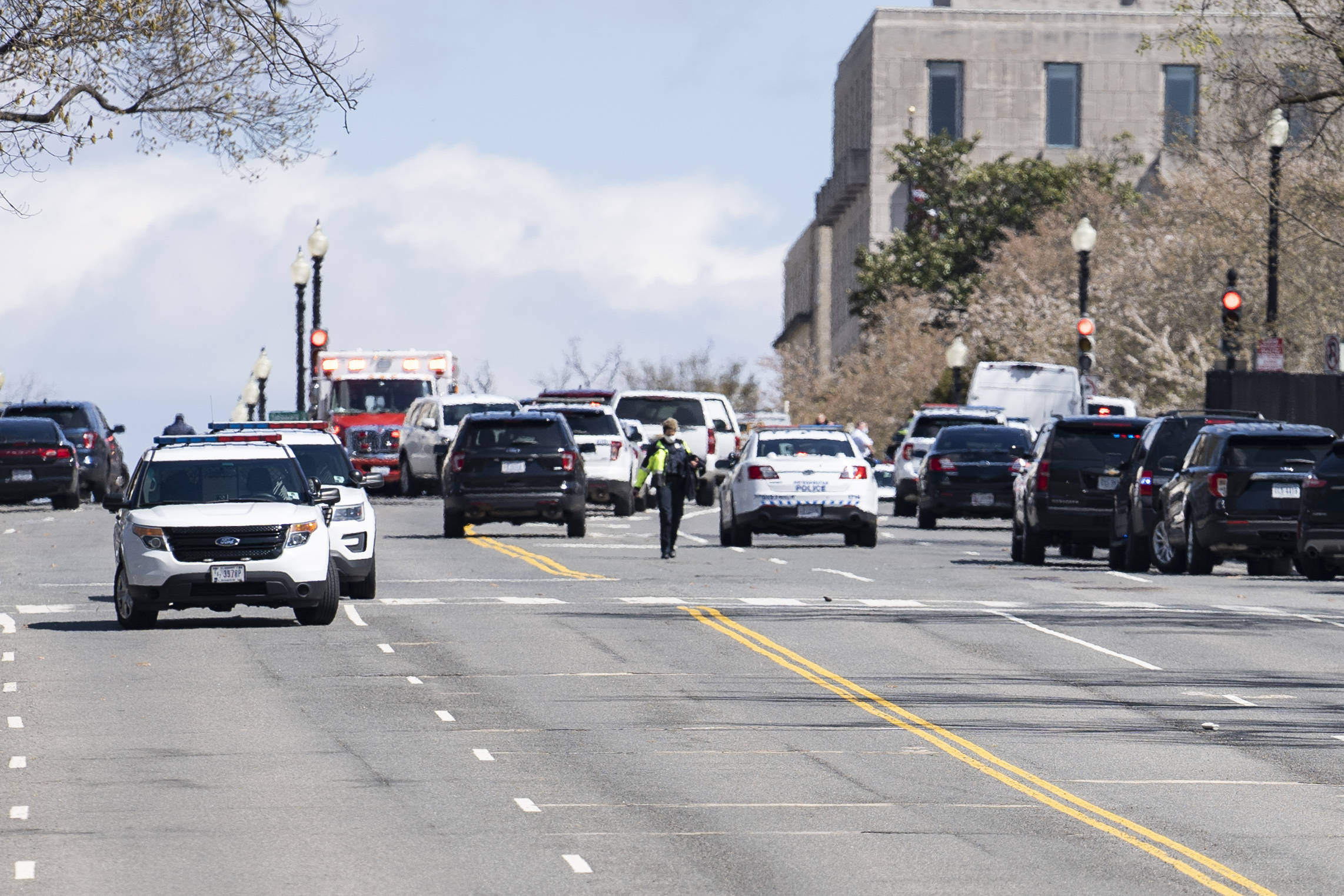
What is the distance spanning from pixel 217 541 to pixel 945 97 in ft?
268

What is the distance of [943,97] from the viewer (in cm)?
9994

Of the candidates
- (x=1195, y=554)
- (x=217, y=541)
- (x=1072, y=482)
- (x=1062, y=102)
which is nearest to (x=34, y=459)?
(x=1072, y=482)

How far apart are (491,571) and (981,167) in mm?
60930

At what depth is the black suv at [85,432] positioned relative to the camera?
47.0 meters

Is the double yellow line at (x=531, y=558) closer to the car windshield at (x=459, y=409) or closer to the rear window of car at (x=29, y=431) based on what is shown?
the car windshield at (x=459, y=409)

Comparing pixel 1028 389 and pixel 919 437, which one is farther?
pixel 1028 389

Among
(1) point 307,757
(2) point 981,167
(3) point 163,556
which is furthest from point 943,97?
(1) point 307,757

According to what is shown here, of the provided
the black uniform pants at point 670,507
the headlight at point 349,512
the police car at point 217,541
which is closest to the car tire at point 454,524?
the black uniform pants at point 670,507

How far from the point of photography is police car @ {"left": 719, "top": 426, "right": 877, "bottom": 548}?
108 ft

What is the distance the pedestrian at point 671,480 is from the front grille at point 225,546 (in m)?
9.05

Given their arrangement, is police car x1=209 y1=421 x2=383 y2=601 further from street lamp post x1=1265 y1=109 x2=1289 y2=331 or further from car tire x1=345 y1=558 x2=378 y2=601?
street lamp post x1=1265 y1=109 x2=1289 y2=331

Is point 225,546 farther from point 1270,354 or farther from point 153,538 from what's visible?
point 1270,354

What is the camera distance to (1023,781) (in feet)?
43.2

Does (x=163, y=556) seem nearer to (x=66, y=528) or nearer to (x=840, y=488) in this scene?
(x=840, y=488)
